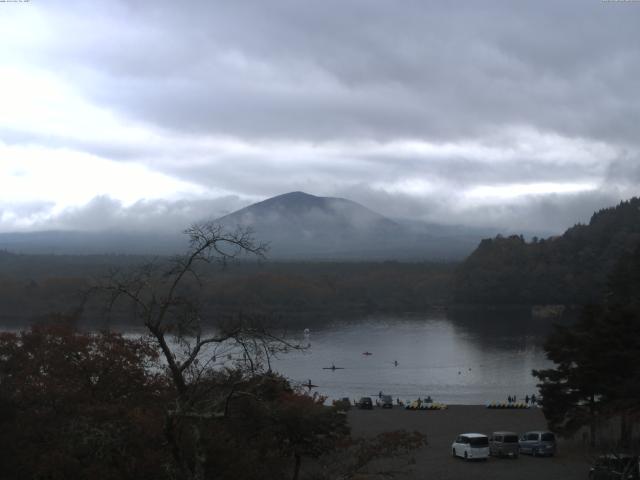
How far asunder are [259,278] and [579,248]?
18.8 meters

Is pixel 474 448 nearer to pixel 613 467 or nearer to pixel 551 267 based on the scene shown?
pixel 613 467

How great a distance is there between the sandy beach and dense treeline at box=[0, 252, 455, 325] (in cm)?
1715

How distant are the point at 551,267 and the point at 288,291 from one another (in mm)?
14981

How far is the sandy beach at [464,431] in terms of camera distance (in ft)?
26.2

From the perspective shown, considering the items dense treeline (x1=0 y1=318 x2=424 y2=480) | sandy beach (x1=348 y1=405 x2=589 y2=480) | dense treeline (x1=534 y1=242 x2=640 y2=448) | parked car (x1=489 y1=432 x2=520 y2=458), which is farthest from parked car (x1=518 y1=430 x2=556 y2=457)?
dense treeline (x1=0 y1=318 x2=424 y2=480)

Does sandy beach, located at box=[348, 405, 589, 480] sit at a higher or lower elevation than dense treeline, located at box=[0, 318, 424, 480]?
lower

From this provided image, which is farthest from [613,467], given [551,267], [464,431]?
[551,267]

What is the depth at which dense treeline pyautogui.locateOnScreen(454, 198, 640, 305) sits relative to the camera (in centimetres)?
3925

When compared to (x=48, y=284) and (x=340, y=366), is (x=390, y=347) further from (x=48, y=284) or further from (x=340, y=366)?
(x=48, y=284)

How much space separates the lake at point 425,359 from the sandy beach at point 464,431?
9.66 ft

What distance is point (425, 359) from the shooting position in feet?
74.1

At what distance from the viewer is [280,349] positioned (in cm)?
319

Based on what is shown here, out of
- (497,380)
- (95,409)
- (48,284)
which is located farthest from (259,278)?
(95,409)

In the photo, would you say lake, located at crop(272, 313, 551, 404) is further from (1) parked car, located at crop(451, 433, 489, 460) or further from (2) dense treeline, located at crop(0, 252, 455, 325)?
(1) parked car, located at crop(451, 433, 489, 460)
